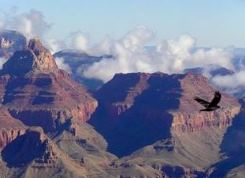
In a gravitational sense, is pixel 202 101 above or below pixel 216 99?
below

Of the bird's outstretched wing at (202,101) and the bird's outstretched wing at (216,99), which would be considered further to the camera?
the bird's outstretched wing at (202,101)

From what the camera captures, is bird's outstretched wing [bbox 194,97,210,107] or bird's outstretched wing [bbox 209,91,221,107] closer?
bird's outstretched wing [bbox 209,91,221,107]
